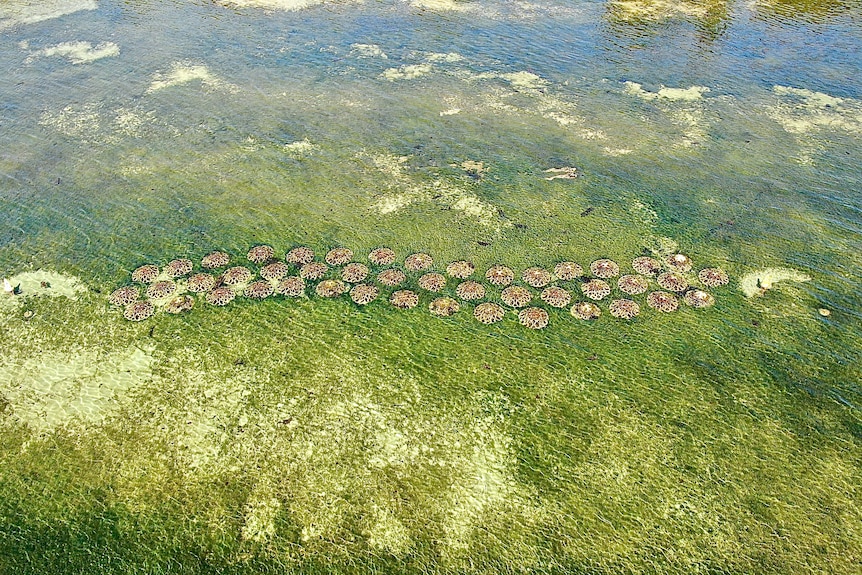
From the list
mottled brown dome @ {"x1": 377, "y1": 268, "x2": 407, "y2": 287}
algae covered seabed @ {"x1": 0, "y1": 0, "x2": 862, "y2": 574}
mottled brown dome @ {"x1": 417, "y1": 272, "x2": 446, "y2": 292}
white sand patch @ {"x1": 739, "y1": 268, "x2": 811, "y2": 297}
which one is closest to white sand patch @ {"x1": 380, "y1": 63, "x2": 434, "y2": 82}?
algae covered seabed @ {"x1": 0, "y1": 0, "x2": 862, "y2": 574}

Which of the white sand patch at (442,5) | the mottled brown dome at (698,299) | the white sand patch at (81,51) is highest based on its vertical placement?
the white sand patch at (442,5)

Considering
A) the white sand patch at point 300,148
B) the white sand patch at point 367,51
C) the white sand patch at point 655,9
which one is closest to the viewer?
the white sand patch at point 300,148

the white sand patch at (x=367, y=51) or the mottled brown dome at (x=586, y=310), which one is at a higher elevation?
the white sand patch at (x=367, y=51)

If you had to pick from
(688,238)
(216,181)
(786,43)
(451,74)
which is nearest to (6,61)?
(216,181)

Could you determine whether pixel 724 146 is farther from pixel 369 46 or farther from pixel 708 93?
pixel 369 46

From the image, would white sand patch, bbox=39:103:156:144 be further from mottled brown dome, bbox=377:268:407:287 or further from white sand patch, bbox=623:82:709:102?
white sand patch, bbox=623:82:709:102

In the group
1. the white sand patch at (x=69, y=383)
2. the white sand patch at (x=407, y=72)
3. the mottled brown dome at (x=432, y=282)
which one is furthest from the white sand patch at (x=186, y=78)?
the white sand patch at (x=69, y=383)

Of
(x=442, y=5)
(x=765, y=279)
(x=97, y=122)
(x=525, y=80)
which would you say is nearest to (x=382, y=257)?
(x=765, y=279)

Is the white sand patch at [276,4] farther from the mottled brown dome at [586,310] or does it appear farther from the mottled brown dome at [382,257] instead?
the mottled brown dome at [586,310]
